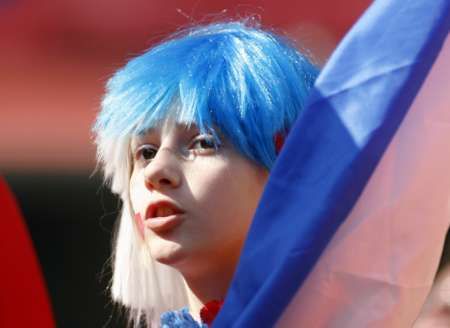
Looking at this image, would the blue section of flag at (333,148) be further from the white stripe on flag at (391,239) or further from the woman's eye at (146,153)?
the woman's eye at (146,153)

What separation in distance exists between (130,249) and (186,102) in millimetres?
287

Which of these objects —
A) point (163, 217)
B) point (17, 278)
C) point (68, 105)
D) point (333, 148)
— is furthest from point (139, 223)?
point (68, 105)

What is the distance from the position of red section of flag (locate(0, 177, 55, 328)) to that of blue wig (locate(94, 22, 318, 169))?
19cm

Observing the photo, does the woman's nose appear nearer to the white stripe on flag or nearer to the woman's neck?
the woman's neck

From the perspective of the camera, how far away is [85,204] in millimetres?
2697

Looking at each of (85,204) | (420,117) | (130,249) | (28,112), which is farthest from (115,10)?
(420,117)

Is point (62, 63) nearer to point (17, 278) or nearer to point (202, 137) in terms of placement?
point (17, 278)

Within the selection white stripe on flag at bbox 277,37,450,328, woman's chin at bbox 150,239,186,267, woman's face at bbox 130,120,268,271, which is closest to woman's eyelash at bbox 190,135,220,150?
woman's face at bbox 130,120,268,271

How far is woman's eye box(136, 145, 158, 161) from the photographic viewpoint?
145 centimetres

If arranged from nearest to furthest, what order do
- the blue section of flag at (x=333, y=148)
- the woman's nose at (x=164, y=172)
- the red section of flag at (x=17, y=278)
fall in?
the blue section of flag at (x=333, y=148), the woman's nose at (x=164, y=172), the red section of flag at (x=17, y=278)

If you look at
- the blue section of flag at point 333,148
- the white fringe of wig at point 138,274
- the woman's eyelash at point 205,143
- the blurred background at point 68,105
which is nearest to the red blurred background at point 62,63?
the blurred background at point 68,105

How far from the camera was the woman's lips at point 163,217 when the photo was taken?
1.38 metres

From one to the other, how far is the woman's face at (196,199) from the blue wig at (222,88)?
0.08 ft

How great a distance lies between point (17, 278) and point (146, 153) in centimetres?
Result: 27
